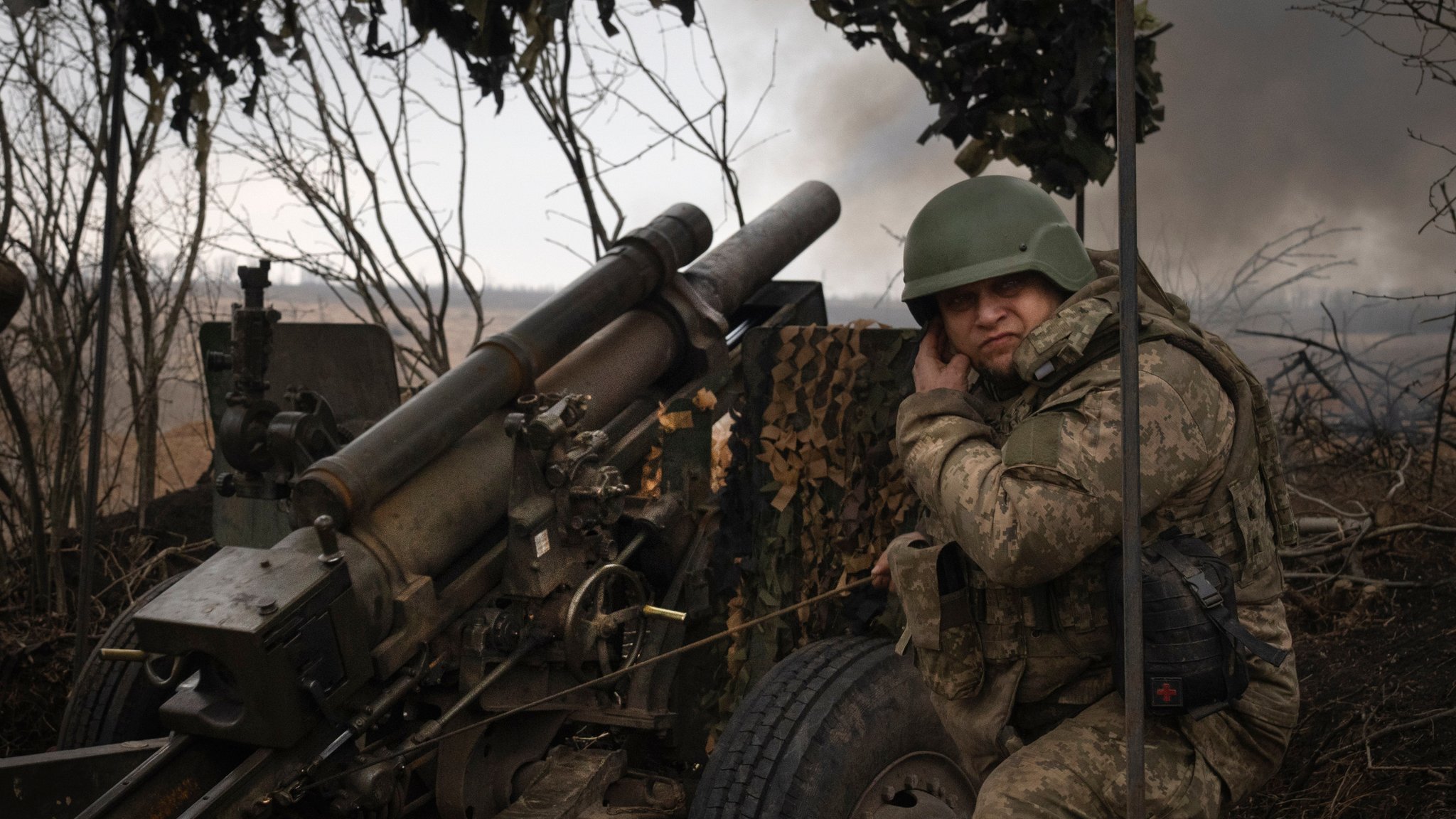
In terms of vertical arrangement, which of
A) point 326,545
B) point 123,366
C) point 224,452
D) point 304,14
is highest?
point 304,14

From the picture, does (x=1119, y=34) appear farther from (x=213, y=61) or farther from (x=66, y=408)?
(x=66, y=408)

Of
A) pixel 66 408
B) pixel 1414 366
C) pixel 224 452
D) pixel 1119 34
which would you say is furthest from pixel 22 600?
pixel 1414 366

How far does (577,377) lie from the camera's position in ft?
12.5

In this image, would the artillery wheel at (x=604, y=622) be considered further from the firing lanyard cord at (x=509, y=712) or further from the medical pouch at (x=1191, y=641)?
the medical pouch at (x=1191, y=641)

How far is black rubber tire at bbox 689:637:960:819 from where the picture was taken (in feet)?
9.40

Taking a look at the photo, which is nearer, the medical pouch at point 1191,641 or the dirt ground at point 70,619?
the medical pouch at point 1191,641

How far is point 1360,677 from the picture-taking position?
13.4ft

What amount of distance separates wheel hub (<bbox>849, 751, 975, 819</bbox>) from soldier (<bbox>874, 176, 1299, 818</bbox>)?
52cm

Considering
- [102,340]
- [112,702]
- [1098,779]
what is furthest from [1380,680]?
[102,340]

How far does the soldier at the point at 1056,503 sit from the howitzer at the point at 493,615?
2.27 ft

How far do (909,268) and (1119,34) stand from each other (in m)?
0.95

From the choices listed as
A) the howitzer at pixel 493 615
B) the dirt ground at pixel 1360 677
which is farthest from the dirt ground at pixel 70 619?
the howitzer at pixel 493 615

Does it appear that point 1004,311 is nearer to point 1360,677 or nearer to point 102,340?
point 1360,677

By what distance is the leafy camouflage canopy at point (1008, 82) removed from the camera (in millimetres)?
3373
